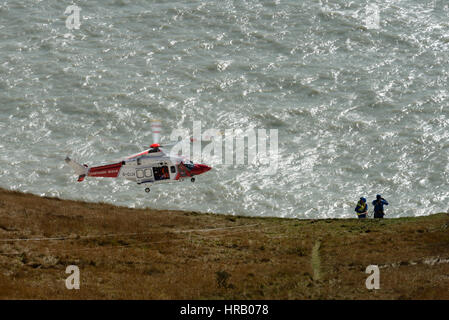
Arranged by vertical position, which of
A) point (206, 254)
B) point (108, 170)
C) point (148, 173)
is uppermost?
point (108, 170)

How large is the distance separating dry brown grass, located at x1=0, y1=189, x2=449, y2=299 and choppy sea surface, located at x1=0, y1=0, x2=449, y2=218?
11.8m

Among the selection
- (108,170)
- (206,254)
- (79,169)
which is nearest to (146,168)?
(108,170)

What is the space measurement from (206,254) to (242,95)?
119ft

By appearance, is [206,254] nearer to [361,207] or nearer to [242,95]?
[361,207]

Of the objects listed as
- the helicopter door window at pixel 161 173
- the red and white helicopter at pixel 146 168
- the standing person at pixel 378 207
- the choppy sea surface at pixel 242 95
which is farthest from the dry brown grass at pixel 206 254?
the choppy sea surface at pixel 242 95

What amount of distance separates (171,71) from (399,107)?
26255 millimetres

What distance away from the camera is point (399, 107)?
236 feet

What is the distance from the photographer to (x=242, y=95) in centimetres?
7388

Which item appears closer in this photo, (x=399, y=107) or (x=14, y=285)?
(x=14, y=285)

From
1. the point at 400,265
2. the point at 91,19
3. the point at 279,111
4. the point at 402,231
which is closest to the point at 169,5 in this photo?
the point at 91,19

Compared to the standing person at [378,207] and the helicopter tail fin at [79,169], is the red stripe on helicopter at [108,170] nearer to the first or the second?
the helicopter tail fin at [79,169]

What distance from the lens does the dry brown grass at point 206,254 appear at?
32000 millimetres
